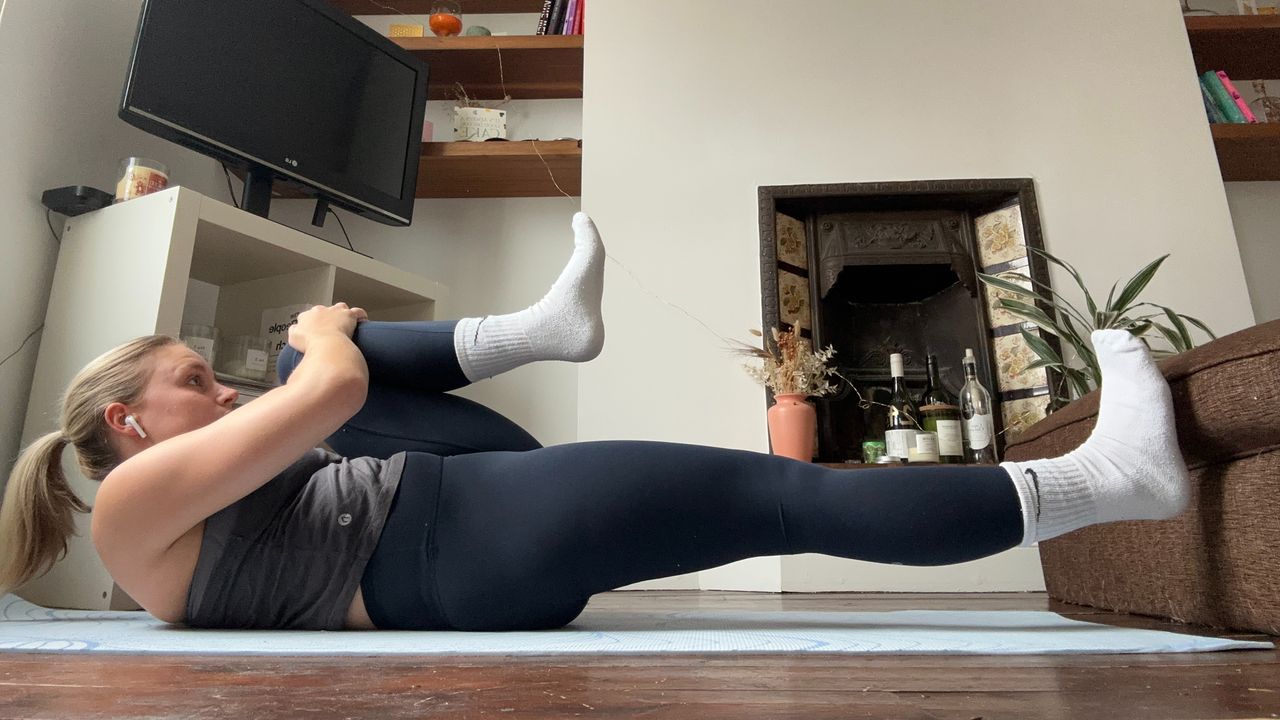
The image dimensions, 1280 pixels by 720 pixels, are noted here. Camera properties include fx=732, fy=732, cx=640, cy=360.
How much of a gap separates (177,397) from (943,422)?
199 cm

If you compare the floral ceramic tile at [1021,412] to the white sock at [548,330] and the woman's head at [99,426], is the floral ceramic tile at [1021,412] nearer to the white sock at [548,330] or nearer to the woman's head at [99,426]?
the white sock at [548,330]

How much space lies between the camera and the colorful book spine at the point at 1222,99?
259 centimetres

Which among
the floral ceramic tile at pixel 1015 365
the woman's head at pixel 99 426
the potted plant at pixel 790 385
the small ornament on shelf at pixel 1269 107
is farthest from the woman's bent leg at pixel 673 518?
the small ornament on shelf at pixel 1269 107

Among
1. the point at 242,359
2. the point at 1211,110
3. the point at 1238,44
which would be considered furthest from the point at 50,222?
the point at 1238,44

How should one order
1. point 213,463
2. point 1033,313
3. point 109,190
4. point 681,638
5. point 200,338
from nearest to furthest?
point 213,463, point 681,638, point 200,338, point 109,190, point 1033,313

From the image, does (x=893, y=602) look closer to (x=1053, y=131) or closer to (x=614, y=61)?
(x=1053, y=131)

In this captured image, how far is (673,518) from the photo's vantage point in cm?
80

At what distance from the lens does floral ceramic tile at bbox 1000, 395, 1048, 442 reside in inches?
87.7

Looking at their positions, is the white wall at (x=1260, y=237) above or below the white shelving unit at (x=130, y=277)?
above

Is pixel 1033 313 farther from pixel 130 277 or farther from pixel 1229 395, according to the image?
pixel 130 277

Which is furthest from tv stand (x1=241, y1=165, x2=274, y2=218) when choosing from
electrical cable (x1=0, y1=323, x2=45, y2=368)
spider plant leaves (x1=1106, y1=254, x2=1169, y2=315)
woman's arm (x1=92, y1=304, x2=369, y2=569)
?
spider plant leaves (x1=1106, y1=254, x2=1169, y2=315)

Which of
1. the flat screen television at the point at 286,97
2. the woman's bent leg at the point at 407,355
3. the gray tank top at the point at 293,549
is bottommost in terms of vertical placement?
the gray tank top at the point at 293,549

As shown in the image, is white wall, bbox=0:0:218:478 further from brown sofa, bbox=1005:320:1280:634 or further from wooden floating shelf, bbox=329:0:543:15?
brown sofa, bbox=1005:320:1280:634

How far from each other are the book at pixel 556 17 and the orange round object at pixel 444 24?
0.35m
